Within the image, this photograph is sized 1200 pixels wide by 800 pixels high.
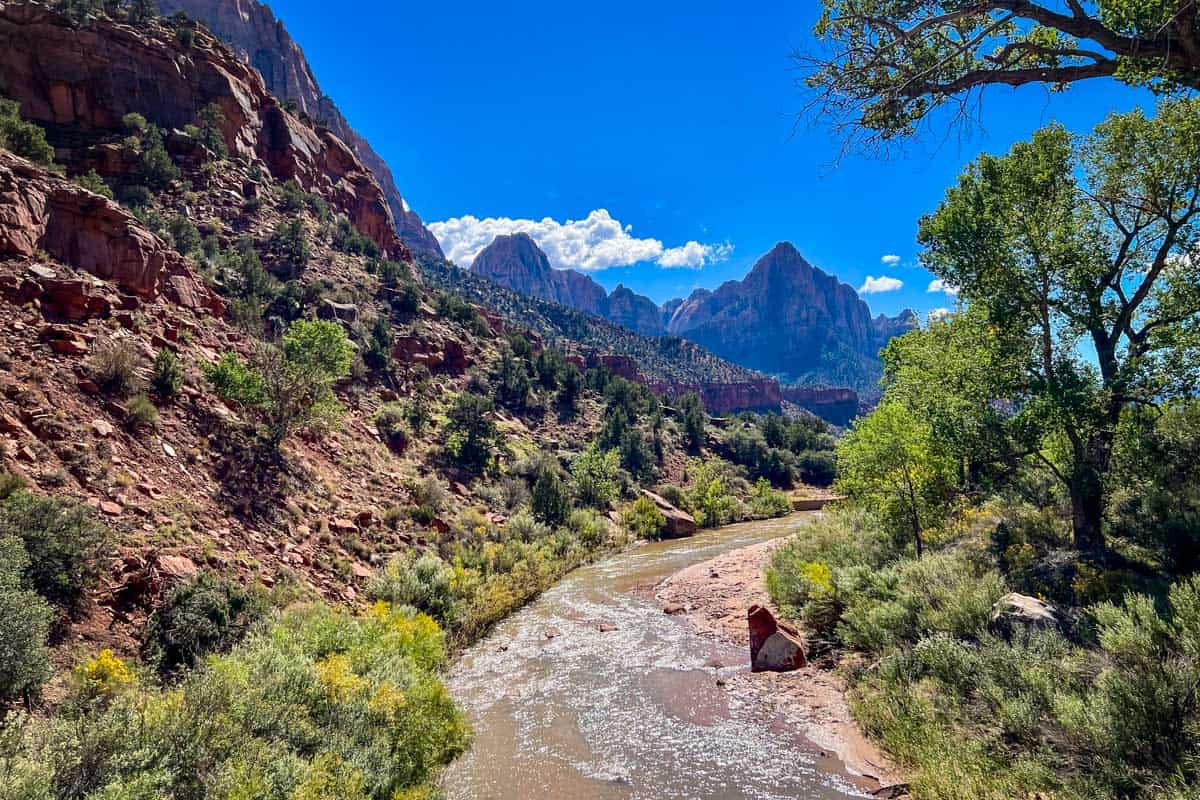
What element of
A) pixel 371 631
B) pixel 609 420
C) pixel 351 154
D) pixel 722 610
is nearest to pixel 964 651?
pixel 722 610

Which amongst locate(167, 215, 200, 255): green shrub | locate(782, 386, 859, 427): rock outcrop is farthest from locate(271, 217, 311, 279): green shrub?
locate(782, 386, 859, 427): rock outcrop

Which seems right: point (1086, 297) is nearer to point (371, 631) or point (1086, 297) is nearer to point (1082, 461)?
point (1082, 461)

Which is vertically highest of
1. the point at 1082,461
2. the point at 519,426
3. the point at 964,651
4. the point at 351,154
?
the point at 351,154

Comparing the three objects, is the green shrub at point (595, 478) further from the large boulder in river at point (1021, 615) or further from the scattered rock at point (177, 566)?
the large boulder in river at point (1021, 615)

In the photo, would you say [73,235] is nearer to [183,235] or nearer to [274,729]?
[183,235]

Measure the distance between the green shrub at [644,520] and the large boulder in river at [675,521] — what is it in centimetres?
37

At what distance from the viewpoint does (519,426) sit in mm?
40062

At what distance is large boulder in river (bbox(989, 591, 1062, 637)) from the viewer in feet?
24.6

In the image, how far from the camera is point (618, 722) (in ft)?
30.9

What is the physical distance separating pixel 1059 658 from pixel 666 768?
5.61m

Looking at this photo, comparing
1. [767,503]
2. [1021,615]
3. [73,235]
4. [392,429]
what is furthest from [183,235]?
[767,503]

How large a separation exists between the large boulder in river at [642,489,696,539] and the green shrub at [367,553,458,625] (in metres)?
20.8

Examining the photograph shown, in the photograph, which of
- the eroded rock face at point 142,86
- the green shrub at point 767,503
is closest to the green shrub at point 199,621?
the green shrub at point 767,503

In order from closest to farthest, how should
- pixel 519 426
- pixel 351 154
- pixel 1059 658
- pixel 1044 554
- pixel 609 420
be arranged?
pixel 1059 658 < pixel 1044 554 < pixel 519 426 < pixel 609 420 < pixel 351 154
